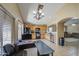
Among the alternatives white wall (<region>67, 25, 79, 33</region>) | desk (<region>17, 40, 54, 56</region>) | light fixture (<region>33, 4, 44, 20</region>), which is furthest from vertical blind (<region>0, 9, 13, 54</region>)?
white wall (<region>67, 25, 79, 33</region>)

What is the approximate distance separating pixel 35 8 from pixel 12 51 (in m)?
0.95

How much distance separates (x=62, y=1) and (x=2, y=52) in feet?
4.83

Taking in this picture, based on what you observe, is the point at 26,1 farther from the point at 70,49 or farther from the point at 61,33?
the point at 70,49

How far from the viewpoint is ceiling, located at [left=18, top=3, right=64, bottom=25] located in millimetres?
2002

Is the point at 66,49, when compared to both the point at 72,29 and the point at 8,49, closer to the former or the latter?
the point at 72,29

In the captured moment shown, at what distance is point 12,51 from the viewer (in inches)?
78.4

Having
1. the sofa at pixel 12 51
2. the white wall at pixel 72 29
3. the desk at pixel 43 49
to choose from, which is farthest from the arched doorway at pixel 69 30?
the sofa at pixel 12 51

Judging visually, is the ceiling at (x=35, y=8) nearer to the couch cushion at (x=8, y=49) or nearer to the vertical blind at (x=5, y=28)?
the vertical blind at (x=5, y=28)

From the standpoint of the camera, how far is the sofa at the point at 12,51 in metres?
1.94

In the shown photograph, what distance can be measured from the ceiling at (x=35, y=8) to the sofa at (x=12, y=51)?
1.92 ft

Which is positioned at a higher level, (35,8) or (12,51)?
(35,8)

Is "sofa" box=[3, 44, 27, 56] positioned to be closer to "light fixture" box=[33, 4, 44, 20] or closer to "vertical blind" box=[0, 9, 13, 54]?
"vertical blind" box=[0, 9, 13, 54]

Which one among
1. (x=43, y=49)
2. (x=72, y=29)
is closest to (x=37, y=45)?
Result: (x=43, y=49)

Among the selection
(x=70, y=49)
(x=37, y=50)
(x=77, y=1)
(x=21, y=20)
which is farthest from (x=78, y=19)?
(x=21, y=20)
